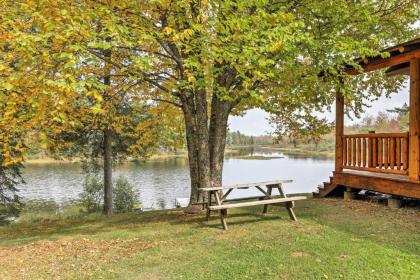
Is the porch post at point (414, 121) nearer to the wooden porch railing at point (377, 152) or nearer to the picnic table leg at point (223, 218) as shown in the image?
the wooden porch railing at point (377, 152)

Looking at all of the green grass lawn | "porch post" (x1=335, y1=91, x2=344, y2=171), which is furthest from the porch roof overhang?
the green grass lawn

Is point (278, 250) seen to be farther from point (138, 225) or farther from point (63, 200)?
point (63, 200)

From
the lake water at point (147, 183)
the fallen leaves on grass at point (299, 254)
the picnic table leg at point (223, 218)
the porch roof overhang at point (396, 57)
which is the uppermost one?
the porch roof overhang at point (396, 57)

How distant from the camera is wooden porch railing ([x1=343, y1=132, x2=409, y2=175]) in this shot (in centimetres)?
793

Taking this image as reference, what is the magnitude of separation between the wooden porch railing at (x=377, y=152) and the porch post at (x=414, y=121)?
312 millimetres

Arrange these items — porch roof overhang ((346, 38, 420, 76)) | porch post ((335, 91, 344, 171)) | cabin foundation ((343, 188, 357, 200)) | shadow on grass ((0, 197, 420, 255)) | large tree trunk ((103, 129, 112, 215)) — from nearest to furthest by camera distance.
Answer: shadow on grass ((0, 197, 420, 255)), porch roof overhang ((346, 38, 420, 76)), cabin foundation ((343, 188, 357, 200)), porch post ((335, 91, 344, 171)), large tree trunk ((103, 129, 112, 215))

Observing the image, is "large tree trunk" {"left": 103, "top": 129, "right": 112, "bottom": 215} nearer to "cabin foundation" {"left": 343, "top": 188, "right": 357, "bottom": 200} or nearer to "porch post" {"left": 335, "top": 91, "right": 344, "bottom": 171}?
"porch post" {"left": 335, "top": 91, "right": 344, "bottom": 171}

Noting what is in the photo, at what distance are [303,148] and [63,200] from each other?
41295 mm

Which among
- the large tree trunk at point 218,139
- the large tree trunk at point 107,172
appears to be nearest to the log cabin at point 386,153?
the large tree trunk at point 218,139

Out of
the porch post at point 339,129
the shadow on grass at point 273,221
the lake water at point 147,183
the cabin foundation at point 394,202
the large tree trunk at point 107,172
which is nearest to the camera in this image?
the shadow on grass at point 273,221

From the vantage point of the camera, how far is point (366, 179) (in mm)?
8625

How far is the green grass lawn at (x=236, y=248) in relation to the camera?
4559 mm

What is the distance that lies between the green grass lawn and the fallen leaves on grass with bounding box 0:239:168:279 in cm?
1

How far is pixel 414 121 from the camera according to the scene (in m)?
Result: 7.50
